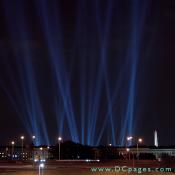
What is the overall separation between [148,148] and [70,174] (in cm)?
14534

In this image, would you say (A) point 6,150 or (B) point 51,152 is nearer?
(B) point 51,152

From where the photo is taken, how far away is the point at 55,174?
4484 centimetres

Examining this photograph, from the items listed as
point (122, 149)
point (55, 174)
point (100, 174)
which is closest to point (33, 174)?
point (55, 174)

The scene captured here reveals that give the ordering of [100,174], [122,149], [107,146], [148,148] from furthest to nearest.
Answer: [148,148]
[122,149]
[107,146]
[100,174]

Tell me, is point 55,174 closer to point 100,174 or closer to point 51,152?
point 100,174

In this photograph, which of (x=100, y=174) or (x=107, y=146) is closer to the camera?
(x=100, y=174)

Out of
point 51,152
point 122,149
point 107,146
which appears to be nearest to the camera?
point 51,152

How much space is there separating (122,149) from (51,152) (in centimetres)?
5261

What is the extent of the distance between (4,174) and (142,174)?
1242 centimetres

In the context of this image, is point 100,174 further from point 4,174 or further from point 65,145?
point 65,145

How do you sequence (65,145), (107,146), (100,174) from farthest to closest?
(107,146) < (65,145) < (100,174)

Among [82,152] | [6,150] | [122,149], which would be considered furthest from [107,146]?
[6,150]

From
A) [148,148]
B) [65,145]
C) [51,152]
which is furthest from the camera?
[148,148]

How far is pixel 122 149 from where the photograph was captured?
567ft
